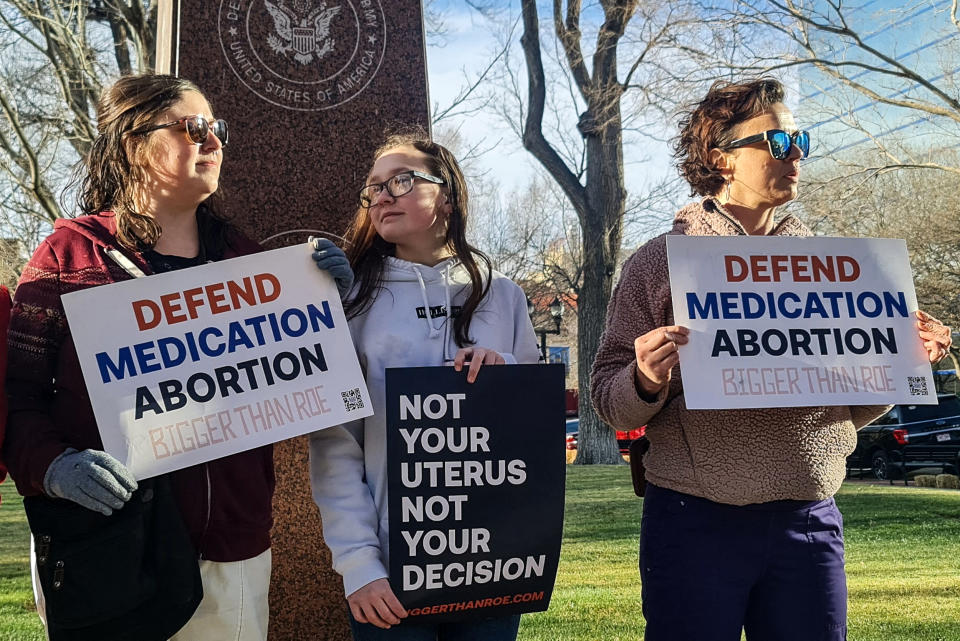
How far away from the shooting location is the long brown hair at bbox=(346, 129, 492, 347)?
288 centimetres

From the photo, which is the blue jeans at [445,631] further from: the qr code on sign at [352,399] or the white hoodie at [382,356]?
the qr code on sign at [352,399]

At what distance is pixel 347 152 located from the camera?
412 cm

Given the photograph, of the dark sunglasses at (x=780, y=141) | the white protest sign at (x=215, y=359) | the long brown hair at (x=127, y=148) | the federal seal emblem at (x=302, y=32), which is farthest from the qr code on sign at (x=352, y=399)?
the federal seal emblem at (x=302, y=32)

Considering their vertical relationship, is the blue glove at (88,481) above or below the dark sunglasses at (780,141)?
below

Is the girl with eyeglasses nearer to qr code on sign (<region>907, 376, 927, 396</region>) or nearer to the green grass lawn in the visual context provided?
qr code on sign (<region>907, 376, 927, 396</region>)

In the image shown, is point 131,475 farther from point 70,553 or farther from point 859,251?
point 859,251

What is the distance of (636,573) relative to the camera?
759 centimetres

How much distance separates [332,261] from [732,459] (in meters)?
1.27

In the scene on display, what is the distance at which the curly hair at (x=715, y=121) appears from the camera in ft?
9.45

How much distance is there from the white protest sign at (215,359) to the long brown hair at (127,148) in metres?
0.19

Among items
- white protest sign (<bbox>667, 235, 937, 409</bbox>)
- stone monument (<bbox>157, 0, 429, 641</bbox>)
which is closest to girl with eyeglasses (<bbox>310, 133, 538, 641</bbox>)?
white protest sign (<bbox>667, 235, 937, 409</bbox>)

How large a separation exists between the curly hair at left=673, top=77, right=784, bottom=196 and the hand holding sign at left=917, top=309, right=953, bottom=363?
2.43 ft

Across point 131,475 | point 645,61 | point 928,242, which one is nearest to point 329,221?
point 131,475

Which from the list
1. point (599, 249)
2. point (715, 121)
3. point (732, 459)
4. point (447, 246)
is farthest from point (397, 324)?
point (599, 249)
